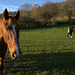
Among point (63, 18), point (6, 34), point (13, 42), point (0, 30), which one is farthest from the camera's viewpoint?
point (63, 18)

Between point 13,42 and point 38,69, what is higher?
point 13,42

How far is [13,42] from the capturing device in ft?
6.21

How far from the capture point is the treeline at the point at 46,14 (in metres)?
36.7

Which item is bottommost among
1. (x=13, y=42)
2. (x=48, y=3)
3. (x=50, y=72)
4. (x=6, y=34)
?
(x=50, y=72)

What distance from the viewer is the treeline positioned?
36719 mm

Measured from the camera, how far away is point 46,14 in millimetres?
38125

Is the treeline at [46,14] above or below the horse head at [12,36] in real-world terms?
above

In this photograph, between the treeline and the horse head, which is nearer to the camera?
the horse head

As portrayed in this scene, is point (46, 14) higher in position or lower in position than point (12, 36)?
higher

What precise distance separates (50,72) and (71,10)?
4213 cm

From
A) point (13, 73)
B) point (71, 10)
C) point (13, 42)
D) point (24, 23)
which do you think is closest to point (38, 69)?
point (13, 73)

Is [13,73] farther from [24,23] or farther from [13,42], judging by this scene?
[24,23]

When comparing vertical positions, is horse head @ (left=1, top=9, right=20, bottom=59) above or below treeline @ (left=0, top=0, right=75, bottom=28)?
below

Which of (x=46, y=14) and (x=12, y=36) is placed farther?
(x=46, y=14)
